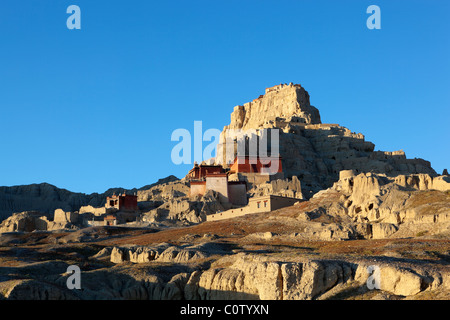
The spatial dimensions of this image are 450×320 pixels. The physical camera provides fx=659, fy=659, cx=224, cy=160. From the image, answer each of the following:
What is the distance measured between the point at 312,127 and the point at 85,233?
73832 mm

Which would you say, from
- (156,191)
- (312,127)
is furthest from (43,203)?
(312,127)

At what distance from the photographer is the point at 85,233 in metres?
83.2

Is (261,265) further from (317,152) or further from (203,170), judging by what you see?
(317,152)

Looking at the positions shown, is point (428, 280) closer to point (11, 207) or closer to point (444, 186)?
point (444, 186)

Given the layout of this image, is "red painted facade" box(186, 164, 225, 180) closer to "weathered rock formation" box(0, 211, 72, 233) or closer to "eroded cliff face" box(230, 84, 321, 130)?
"weathered rock formation" box(0, 211, 72, 233)

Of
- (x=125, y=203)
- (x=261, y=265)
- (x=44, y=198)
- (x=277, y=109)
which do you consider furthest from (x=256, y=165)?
(x=261, y=265)

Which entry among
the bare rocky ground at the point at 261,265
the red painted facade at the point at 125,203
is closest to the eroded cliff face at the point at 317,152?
the red painted facade at the point at 125,203

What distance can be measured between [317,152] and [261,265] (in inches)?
3829

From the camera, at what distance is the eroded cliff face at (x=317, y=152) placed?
119688 millimetres

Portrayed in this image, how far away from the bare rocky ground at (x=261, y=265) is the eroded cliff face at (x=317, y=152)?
110ft

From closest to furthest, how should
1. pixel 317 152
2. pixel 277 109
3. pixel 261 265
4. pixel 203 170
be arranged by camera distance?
pixel 261 265, pixel 203 170, pixel 317 152, pixel 277 109

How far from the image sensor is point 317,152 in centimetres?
13412

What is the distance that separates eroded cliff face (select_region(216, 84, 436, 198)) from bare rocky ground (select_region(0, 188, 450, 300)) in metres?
33.6

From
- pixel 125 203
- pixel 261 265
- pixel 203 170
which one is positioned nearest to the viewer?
pixel 261 265
